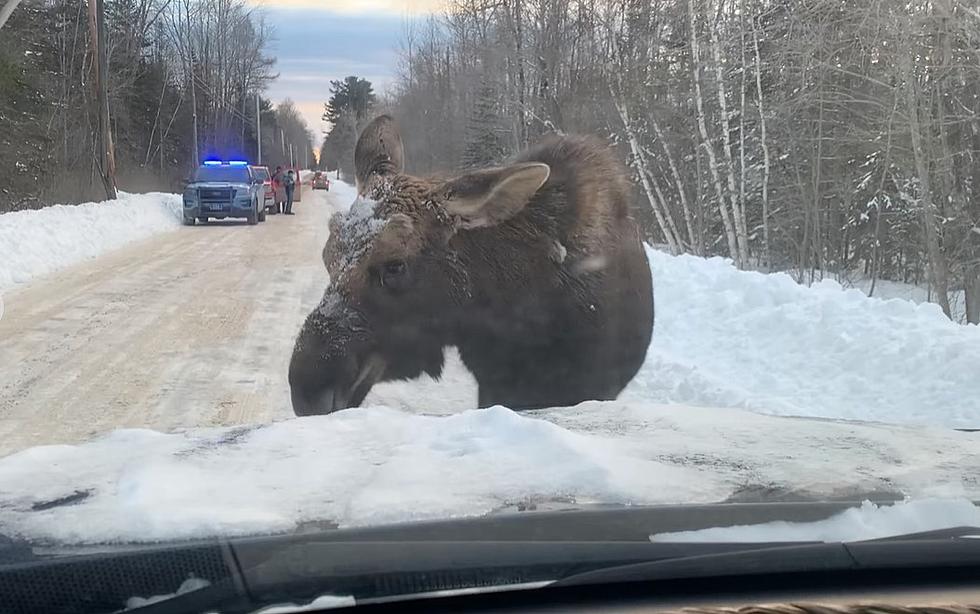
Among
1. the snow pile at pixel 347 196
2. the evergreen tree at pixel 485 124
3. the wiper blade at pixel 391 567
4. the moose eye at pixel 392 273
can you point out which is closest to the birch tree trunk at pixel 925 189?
the evergreen tree at pixel 485 124

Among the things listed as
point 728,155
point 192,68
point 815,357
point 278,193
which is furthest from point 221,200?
point 192,68

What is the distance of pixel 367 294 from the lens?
4.55 metres

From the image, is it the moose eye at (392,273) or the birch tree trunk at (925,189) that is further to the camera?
the birch tree trunk at (925,189)

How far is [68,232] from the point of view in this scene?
20.5 meters

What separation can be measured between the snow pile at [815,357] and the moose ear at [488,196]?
316cm

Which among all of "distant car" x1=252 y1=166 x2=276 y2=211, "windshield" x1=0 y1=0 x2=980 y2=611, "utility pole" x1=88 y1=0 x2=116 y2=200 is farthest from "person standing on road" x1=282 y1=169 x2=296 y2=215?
"utility pole" x1=88 y1=0 x2=116 y2=200

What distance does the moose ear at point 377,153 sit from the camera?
17.6ft

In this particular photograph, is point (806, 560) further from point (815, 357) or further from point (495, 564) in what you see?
point (815, 357)

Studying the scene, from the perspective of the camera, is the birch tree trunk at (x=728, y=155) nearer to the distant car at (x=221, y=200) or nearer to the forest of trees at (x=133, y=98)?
the distant car at (x=221, y=200)

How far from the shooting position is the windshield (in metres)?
2.43

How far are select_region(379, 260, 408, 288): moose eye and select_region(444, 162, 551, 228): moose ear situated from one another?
16.5 inches

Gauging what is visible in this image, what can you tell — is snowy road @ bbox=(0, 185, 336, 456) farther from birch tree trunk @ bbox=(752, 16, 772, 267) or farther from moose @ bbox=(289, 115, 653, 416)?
birch tree trunk @ bbox=(752, 16, 772, 267)

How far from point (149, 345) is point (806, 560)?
8.55m

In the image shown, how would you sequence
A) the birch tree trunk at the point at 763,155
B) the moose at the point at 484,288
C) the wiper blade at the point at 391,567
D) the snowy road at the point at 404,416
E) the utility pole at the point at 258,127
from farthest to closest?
1. the utility pole at the point at 258,127
2. the birch tree trunk at the point at 763,155
3. the moose at the point at 484,288
4. the snowy road at the point at 404,416
5. the wiper blade at the point at 391,567
